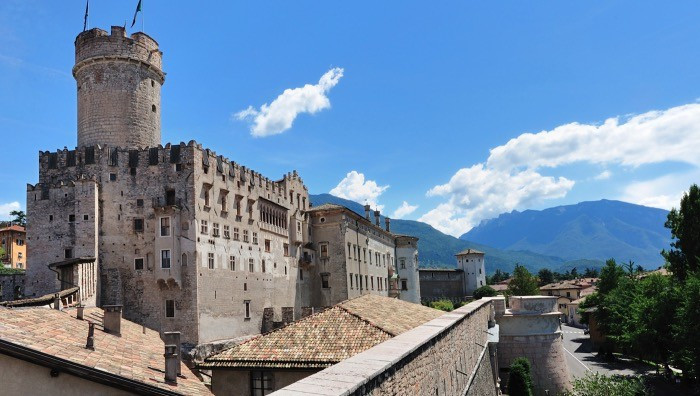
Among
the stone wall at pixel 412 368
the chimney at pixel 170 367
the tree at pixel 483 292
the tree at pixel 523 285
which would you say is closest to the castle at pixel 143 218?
the stone wall at pixel 412 368

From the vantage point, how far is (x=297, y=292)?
5169cm

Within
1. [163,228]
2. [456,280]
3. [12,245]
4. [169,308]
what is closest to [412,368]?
[169,308]

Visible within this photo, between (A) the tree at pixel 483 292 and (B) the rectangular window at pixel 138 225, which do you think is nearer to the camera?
(B) the rectangular window at pixel 138 225

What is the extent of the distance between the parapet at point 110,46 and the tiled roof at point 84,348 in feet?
90.5

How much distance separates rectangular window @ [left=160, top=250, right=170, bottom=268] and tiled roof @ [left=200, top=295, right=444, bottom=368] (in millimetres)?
19780

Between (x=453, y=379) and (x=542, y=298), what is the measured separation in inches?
774

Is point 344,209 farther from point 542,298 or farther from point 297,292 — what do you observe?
point 542,298

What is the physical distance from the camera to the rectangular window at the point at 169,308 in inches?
1427

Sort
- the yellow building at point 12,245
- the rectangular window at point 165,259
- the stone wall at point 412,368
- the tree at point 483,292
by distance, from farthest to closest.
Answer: the tree at point 483,292 → the yellow building at point 12,245 → the rectangular window at point 165,259 → the stone wall at point 412,368

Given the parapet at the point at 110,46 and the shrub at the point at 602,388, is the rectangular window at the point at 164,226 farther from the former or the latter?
the shrub at the point at 602,388

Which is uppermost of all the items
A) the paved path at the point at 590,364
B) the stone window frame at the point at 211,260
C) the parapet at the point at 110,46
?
the parapet at the point at 110,46

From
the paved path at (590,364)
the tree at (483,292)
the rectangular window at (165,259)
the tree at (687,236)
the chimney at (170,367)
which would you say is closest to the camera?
the chimney at (170,367)

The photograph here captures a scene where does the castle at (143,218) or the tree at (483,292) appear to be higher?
the castle at (143,218)

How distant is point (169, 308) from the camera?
3628 centimetres
